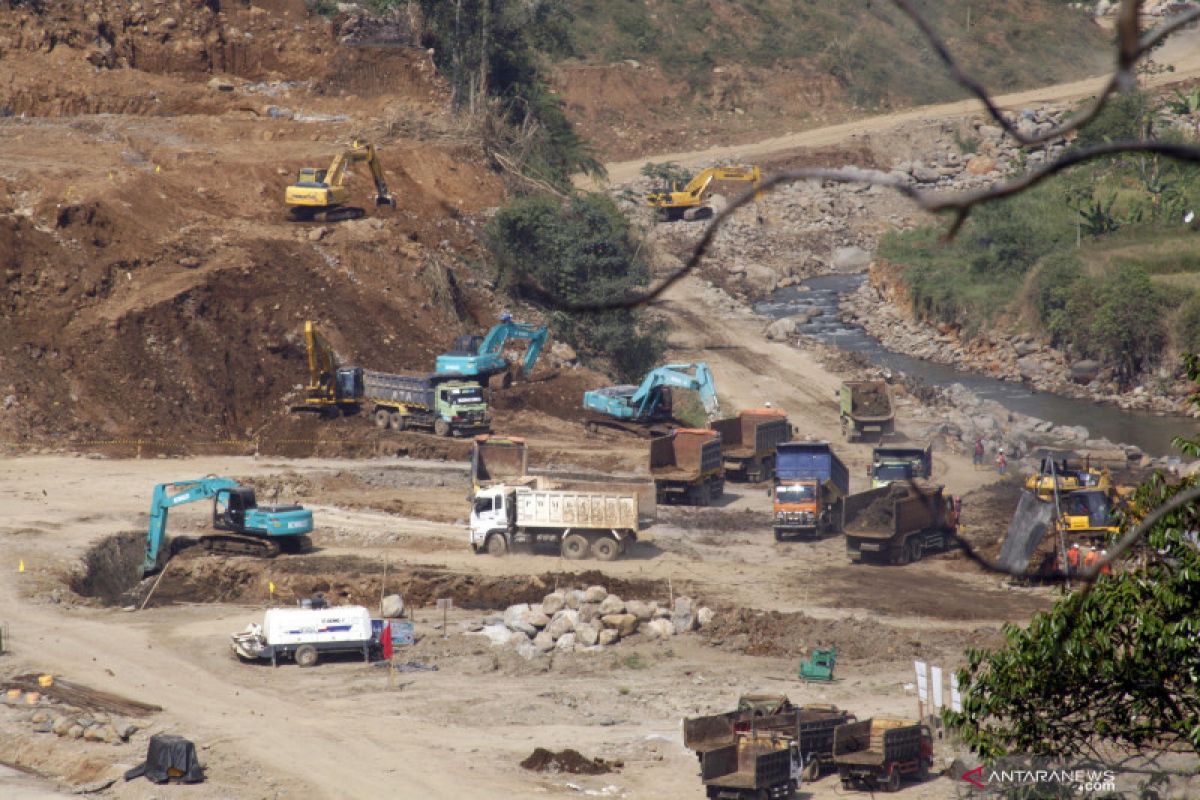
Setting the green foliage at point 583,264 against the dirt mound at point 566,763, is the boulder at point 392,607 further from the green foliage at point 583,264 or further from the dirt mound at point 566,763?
the green foliage at point 583,264

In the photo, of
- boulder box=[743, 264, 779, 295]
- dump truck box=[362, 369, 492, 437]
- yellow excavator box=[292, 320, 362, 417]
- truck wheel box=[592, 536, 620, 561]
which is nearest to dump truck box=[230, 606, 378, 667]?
truck wheel box=[592, 536, 620, 561]

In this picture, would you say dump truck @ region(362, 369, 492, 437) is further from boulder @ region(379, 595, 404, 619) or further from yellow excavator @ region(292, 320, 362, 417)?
boulder @ region(379, 595, 404, 619)

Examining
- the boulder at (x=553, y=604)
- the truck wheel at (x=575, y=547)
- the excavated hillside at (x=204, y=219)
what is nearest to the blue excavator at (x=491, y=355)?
the excavated hillside at (x=204, y=219)

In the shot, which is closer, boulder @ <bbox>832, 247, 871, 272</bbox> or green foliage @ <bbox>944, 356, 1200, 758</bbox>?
green foliage @ <bbox>944, 356, 1200, 758</bbox>

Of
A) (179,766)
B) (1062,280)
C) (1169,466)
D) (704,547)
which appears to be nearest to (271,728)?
(179,766)

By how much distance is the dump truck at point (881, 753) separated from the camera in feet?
80.4

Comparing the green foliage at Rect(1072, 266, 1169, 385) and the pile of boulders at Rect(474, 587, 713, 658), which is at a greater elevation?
the green foliage at Rect(1072, 266, 1169, 385)

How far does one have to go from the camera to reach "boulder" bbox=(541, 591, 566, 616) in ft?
111

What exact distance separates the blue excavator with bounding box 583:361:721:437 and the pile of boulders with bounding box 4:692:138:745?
23.8m

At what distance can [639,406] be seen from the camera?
163 ft

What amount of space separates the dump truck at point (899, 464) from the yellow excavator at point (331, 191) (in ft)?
79.1

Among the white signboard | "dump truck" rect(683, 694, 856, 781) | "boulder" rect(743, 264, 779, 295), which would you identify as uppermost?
"boulder" rect(743, 264, 779, 295)

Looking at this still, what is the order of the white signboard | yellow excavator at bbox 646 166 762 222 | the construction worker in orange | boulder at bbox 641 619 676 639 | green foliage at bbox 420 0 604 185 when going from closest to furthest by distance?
1. the white signboard
2. boulder at bbox 641 619 676 639
3. the construction worker in orange
4. green foliage at bbox 420 0 604 185
5. yellow excavator at bbox 646 166 762 222

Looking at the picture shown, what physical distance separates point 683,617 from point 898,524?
6958mm
